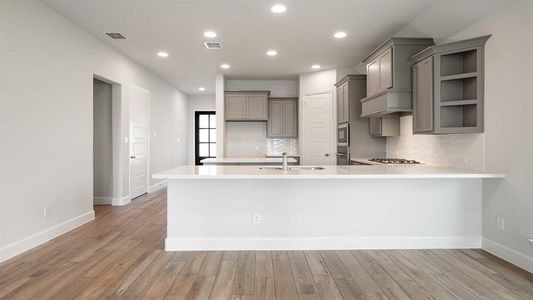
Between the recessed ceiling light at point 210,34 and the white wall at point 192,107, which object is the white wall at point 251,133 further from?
the recessed ceiling light at point 210,34

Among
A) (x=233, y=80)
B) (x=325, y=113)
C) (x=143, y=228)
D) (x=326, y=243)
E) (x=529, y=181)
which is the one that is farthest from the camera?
(x=233, y=80)

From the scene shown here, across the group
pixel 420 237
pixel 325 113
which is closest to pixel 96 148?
pixel 325 113

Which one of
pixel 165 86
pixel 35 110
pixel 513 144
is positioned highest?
pixel 165 86

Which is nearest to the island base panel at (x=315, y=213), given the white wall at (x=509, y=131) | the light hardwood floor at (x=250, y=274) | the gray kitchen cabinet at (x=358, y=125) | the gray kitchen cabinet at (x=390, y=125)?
the light hardwood floor at (x=250, y=274)

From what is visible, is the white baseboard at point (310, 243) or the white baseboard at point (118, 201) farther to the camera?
the white baseboard at point (118, 201)

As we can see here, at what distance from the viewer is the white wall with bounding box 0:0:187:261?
3215 millimetres

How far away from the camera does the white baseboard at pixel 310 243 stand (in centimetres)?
338

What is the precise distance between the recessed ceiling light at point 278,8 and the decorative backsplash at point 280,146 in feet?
14.2

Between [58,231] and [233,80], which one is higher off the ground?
[233,80]

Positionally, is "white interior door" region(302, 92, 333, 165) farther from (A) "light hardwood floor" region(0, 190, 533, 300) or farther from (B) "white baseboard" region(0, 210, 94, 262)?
(B) "white baseboard" region(0, 210, 94, 262)

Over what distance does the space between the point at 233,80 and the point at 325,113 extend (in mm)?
2357

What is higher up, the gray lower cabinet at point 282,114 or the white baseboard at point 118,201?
the gray lower cabinet at point 282,114

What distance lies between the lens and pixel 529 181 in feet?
9.48

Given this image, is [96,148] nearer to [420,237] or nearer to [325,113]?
[325,113]
